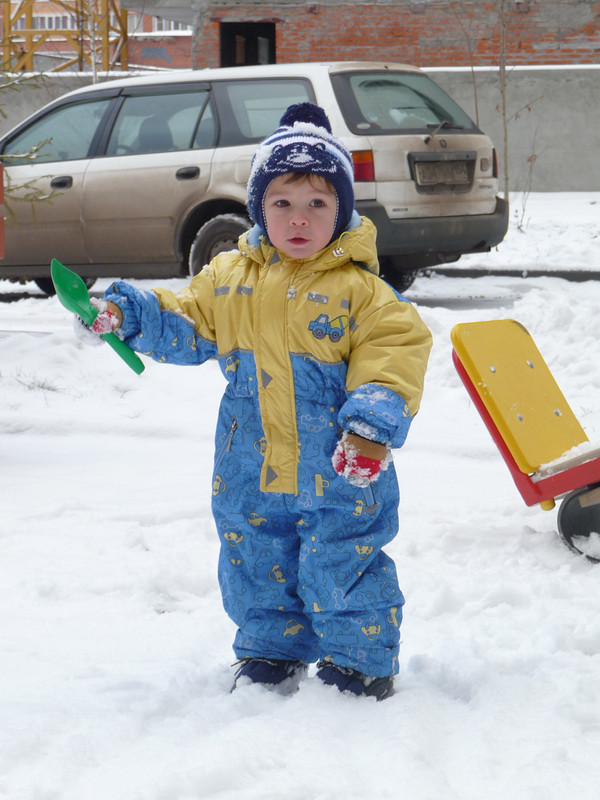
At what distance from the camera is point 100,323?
2117 millimetres

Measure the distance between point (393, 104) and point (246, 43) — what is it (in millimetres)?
11245

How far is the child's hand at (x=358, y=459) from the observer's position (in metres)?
1.95

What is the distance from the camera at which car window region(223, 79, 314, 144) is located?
6.64 m

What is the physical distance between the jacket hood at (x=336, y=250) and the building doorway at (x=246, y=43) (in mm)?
14528

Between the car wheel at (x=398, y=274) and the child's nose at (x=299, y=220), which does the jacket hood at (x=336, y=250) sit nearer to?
the child's nose at (x=299, y=220)

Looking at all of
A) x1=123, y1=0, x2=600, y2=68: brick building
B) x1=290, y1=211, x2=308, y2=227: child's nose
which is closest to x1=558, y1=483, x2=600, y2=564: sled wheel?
x1=290, y1=211, x2=308, y2=227: child's nose

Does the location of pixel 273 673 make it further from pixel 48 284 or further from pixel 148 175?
pixel 48 284

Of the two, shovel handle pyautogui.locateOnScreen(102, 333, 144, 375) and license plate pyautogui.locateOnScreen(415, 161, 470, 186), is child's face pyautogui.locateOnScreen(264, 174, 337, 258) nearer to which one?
shovel handle pyautogui.locateOnScreen(102, 333, 144, 375)

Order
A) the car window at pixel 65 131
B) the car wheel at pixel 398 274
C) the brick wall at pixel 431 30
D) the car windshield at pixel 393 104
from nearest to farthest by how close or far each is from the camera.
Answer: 1. the car windshield at pixel 393 104
2. the car window at pixel 65 131
3. the car wheel at pixel 398 274
4. the brick wall at pixel 431 30

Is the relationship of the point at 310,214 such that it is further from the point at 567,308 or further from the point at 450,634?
the point at 567,308

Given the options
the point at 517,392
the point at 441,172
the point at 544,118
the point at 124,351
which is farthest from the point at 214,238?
the point at 544,118

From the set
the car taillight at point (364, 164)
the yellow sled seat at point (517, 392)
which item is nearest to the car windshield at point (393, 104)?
the car taillight at point (364, 164)

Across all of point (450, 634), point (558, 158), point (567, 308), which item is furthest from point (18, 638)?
point (558, 158)

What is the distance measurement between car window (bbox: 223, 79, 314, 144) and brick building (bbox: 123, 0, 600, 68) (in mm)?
8685
